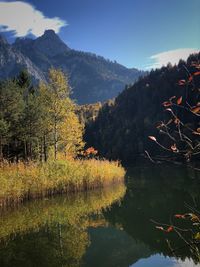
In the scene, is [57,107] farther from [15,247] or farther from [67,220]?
[15,247]

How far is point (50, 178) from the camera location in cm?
2850

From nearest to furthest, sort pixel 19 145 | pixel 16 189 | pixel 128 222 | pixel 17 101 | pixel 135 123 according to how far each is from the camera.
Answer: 1. pixel 128 222
2. pixel 16 189
3. pixel 17 101
4. pixel 19 145
5. pixel 135 123

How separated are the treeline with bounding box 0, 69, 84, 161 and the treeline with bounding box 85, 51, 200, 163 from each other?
232 ft

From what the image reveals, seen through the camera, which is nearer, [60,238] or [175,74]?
[60,238]

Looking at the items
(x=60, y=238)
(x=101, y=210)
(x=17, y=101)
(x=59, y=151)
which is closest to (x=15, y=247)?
(x=60, y=238)

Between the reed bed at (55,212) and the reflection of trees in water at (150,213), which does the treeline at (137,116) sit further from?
the reed bed at (55,212)

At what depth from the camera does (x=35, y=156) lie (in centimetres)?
4325

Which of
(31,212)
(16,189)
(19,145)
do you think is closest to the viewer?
(31,212)

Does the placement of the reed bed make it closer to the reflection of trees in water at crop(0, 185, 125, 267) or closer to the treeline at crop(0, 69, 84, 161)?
the reflection of trees in water at crop(0, 185, 125, 267)

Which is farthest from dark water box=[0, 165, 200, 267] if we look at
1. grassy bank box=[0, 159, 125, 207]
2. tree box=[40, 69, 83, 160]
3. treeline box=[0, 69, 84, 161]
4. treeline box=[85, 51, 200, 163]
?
treeline box=[85, 51, 200, 163]

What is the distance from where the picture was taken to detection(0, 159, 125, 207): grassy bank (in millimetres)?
24500

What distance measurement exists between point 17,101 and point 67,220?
19891 millimetres

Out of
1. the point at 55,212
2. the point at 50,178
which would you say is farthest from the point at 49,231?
the point at 50,178

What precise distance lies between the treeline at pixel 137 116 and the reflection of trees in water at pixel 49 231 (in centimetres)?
8791
